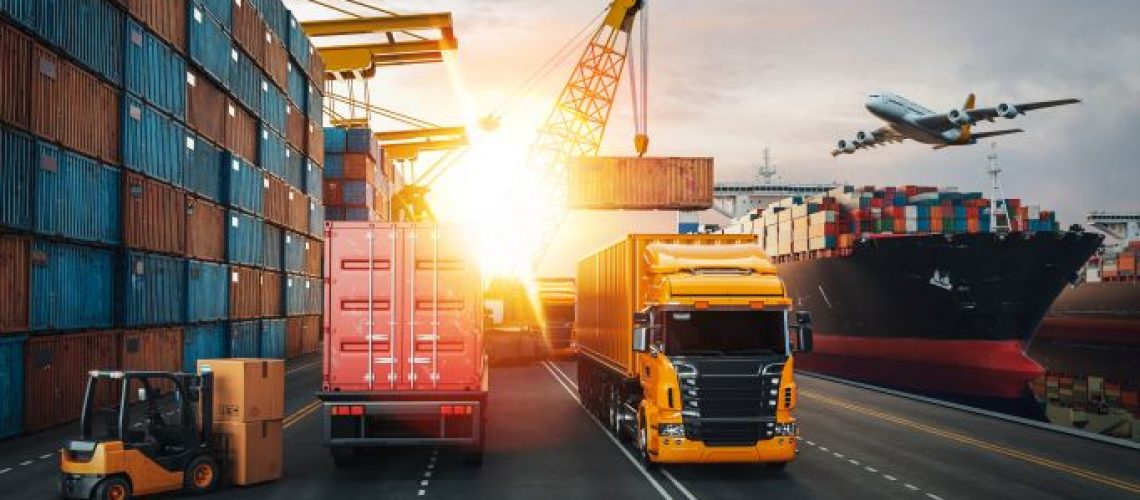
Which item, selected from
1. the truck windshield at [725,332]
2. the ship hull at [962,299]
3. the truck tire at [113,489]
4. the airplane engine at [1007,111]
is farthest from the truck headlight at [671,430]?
the airplane engine at [1007,111]

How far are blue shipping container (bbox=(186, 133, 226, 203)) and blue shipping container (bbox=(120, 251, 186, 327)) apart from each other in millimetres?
3244

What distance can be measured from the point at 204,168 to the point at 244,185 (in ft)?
17.6

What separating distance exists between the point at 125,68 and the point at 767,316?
2156 centimetres

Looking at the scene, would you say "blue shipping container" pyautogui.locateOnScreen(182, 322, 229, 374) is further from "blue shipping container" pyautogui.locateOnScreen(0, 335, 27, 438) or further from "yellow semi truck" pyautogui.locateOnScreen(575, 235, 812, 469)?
"yellow semi truck" pyautogui.locateOnScreen(575, 235, 812, 469)

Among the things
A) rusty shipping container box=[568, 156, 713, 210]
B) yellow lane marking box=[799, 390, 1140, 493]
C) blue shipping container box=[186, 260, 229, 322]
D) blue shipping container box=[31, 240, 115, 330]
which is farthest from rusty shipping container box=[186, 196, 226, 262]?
rusty shipping container box=[568, 156, 713, 210]

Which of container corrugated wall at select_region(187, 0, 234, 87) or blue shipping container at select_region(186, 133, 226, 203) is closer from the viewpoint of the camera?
container corrugated wall at select_region(187, 0, 234, 87)

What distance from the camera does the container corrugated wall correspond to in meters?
33.9

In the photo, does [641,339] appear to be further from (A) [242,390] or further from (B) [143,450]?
(B) [143,450]

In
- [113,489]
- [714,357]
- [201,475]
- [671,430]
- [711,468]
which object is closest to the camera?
[113,489]

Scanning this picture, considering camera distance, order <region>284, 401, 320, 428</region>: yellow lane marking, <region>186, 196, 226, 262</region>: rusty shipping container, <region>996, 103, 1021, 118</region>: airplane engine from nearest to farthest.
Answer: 1. <region>284, 401, 320, 428</region>: yellow lane marking
2. <region>186, 196, 226, 262</region>: rusty shipping container
3. <region>996, 103, 1021, 118</region>: airplane engine

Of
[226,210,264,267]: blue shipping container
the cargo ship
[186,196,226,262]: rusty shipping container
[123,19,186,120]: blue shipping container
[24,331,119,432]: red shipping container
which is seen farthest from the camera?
the cargo ship

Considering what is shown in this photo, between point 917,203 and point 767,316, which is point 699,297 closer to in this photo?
point 767,316

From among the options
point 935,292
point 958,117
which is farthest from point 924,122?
point 935,292

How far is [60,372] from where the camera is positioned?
24141mm
